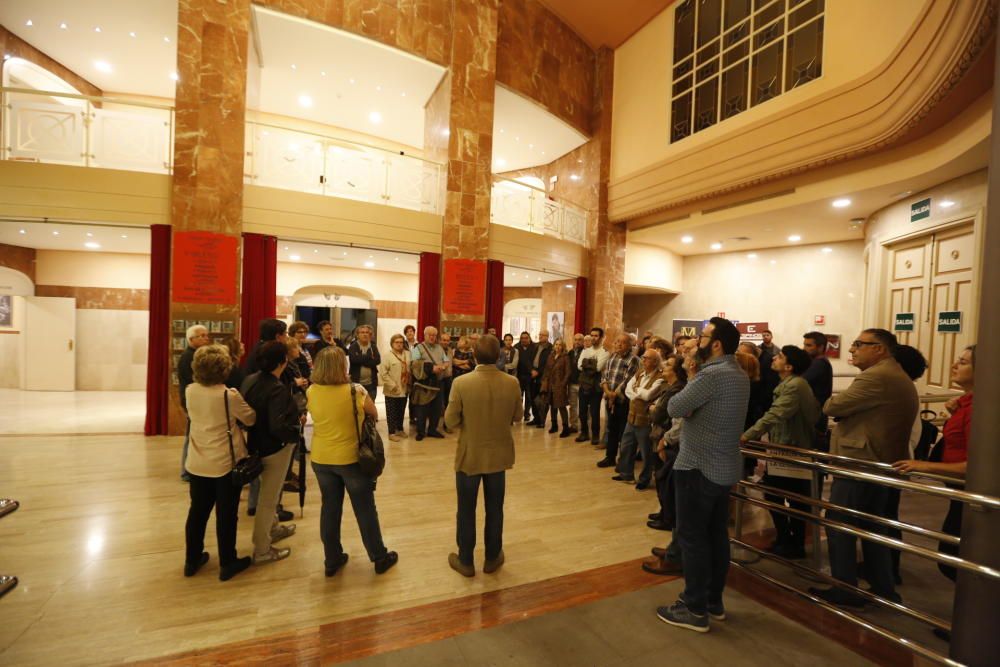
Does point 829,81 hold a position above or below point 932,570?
above

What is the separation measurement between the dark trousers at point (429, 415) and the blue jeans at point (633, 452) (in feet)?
9.47

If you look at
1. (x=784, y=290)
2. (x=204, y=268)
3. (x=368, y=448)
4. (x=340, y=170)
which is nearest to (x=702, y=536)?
(x=368, y=448)

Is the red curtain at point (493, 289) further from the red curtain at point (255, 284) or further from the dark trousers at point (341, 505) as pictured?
the dark trousers at point (341, 505)

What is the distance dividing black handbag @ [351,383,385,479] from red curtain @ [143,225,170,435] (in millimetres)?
5557

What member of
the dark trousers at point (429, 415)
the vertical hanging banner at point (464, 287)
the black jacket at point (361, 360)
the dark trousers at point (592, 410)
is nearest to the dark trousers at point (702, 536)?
the dark trousers at point (592, 410)

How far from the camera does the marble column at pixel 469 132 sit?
8.63 meters

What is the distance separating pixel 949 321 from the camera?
627 centimetres

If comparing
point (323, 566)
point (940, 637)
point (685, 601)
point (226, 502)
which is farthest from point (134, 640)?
point (940, 637)

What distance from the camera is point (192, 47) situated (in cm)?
666

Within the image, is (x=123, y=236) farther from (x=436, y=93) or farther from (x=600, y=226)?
(x=600, y=226)

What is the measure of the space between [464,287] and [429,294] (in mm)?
705

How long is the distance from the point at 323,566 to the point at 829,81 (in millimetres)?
9305

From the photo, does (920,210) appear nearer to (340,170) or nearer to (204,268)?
(340,170)

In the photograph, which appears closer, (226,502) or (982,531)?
(982,531)
